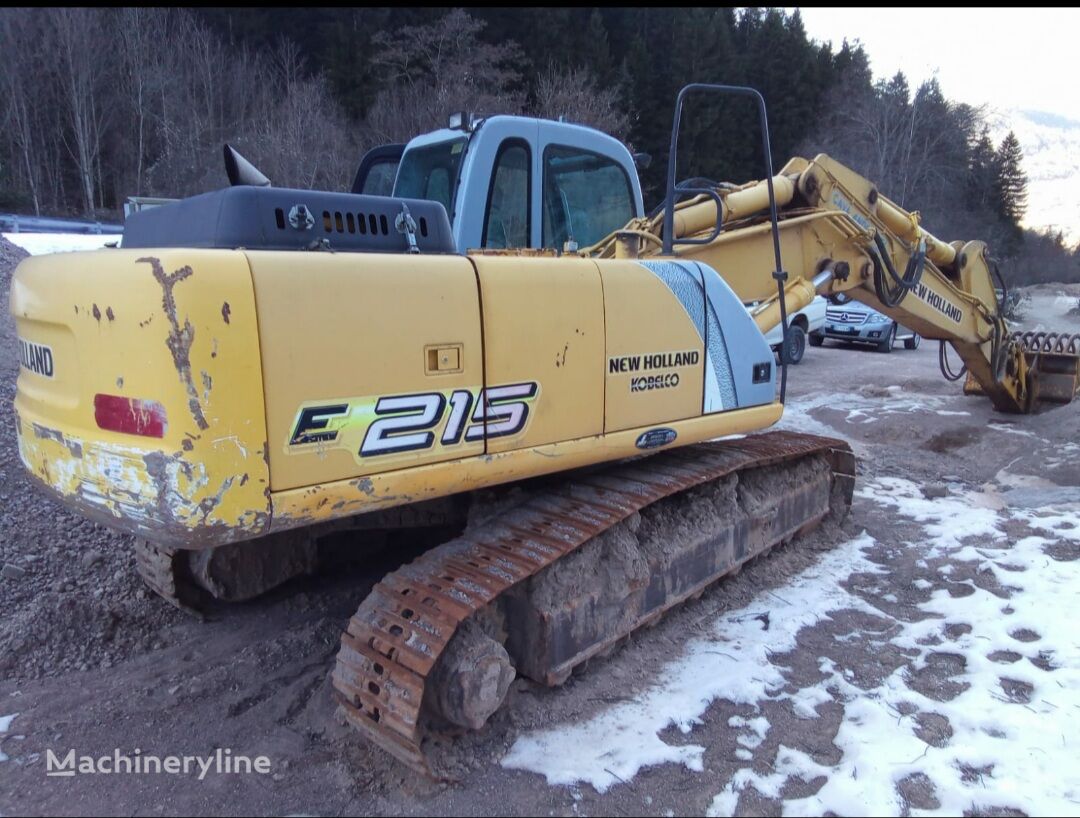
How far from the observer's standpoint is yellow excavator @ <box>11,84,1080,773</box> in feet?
7.67

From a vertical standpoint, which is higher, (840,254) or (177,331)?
(840,254)

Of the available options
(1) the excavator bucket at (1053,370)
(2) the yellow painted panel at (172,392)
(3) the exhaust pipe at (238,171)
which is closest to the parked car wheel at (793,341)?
(1) the excavator bucket at (1053,370)

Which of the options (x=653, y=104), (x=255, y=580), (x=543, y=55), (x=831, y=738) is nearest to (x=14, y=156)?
(x=543, y=55)

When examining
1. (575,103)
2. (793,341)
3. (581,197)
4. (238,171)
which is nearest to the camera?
(238,171)

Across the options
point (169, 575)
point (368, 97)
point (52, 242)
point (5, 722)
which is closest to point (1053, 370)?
point (169, 575)

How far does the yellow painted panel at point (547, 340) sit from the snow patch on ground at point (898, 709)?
3.95 feet

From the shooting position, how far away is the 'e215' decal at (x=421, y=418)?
2492 mm

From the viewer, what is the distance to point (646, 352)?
11.5ft

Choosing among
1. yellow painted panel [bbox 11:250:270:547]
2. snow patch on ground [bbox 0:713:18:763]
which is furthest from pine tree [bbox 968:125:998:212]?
snow patch on ground [bbox 0:713:18:763]

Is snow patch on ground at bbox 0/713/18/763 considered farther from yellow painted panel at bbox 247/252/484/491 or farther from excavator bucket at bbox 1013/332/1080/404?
excavator bucket at bbox 1013/332/1080/404

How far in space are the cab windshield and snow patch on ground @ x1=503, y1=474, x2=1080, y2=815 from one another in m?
2.54

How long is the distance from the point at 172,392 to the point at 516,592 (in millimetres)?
1588

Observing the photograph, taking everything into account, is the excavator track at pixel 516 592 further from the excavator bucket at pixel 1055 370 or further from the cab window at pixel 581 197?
the excavator bucket at pixel 1055 370

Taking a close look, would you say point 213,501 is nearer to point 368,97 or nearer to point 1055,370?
point 1055,370
